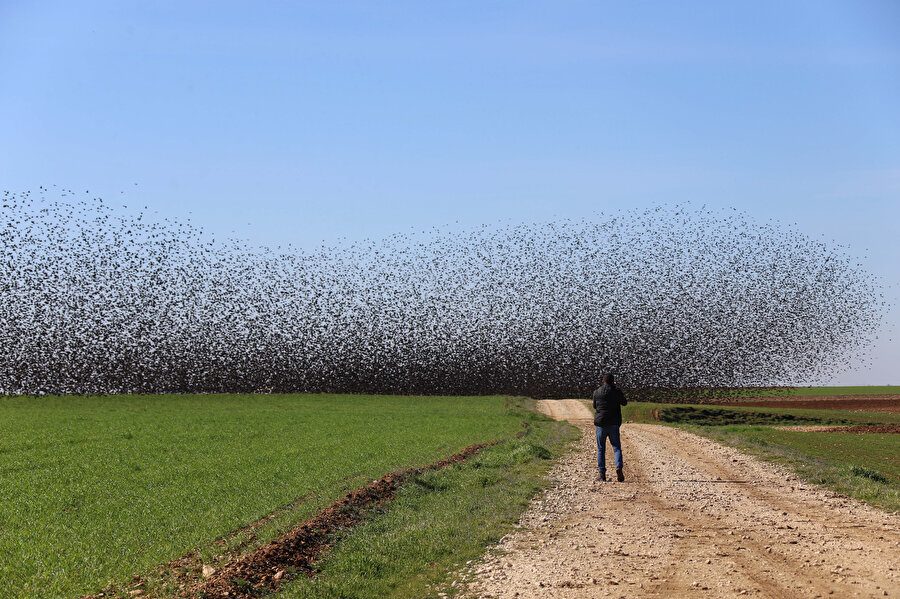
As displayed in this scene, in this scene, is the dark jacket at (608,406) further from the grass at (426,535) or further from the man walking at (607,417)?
the grass at (426,535)

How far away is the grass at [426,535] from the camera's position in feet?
33.2

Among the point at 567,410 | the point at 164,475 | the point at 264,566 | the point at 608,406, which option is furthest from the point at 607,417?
the point at 567,410

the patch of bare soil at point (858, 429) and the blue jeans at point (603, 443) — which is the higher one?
the blue jeans at point (603, 443)

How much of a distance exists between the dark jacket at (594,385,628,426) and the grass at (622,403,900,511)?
464cm

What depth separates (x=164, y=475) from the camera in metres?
22.2

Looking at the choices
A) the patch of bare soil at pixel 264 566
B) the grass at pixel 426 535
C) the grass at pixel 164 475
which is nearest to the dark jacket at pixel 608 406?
the grass at pixel 426 535

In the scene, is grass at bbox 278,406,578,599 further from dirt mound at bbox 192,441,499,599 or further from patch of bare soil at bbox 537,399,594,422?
patch of bare soil at bbox 537,399,594,422

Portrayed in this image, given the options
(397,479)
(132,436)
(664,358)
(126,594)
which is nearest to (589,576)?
(126,594)

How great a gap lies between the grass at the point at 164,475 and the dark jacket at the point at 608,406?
6122 mm

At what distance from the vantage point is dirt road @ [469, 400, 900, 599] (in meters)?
9.09

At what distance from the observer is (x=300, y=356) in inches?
3639

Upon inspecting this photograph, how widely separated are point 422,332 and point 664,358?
1150 inches

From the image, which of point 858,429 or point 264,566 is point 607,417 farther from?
point 858,429

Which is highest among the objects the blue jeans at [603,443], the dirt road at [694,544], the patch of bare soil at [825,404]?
the blue jeans at [603,443]
